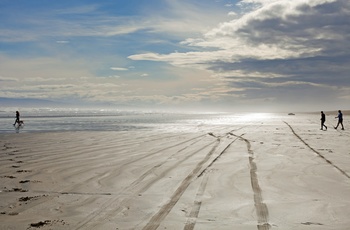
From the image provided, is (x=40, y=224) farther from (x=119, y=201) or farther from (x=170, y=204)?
(x=170, y=204)

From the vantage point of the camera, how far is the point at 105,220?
212 inches

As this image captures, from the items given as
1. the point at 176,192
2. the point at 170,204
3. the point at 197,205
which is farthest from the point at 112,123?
the point at 197,205

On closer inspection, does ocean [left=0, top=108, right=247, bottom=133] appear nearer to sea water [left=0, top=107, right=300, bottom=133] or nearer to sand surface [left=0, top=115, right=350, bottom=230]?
sea water [left=0, top=107, right=300, bottom=133]

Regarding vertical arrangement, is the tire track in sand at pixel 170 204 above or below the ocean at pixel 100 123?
below

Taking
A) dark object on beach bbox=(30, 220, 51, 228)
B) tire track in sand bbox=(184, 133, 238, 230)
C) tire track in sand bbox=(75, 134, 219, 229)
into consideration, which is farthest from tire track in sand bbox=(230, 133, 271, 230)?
dark object on beach bbox=(30, 220, 51, 228)

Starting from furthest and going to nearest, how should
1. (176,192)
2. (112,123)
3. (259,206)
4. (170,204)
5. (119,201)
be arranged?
(112,123) < (176,192) < (119,201) < (170,204) < (259,206)

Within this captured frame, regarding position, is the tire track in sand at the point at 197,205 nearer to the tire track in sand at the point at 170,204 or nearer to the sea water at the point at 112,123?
the tire track in sand at the point at 170,204

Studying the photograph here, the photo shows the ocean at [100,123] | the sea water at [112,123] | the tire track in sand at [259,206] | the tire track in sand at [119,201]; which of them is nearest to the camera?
the tire track in sand at [259,206]

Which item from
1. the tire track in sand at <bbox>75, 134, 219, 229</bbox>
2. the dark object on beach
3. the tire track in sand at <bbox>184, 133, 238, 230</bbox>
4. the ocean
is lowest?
the dark object on beach

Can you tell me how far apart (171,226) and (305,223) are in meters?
2.17

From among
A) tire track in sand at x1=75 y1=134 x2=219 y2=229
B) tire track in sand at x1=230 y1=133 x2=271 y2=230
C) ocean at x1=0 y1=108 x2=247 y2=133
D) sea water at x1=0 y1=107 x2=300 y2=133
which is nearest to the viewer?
tire track in sand at x1=230 y1=133 x2=271 y2=230

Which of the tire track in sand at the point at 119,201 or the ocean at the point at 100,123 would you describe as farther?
the ocean at the point at 100,123

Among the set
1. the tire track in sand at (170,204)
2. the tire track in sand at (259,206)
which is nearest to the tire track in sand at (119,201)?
the tire track in sand at (170,204)

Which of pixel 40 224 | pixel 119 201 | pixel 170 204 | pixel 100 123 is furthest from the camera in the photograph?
pixel 100 123
